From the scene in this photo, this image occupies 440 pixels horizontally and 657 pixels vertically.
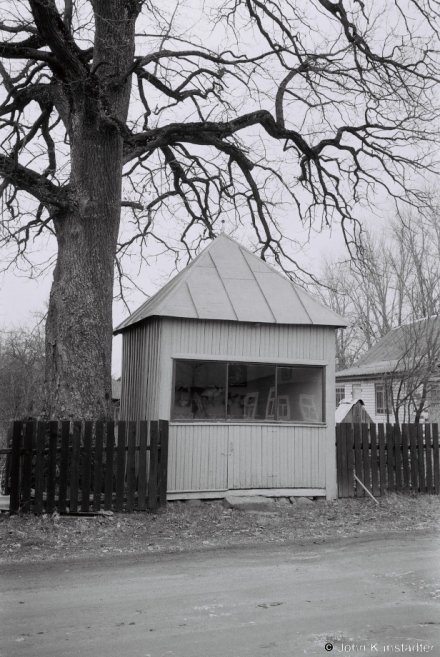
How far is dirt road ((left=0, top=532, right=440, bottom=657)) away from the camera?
489 cm

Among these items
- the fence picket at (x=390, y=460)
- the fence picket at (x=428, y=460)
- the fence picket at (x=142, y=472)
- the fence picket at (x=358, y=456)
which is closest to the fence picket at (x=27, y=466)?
the fence picket at (x=142, y=472)

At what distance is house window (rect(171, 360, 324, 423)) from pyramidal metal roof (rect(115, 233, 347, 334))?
922 millimetres

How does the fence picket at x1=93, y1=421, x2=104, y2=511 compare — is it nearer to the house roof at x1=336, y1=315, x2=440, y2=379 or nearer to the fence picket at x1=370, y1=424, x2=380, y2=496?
the fence picket at x1=370, y1=424, x2=380, y2=496

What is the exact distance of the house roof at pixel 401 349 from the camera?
21.1 m

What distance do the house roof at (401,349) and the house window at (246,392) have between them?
8.63 meters

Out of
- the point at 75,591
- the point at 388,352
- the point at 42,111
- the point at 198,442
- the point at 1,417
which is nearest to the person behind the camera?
the point at 75,591

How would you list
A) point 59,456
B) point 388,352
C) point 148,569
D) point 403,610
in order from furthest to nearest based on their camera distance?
point 388,352 < point 59,456 < point 148,569 < point 403,610

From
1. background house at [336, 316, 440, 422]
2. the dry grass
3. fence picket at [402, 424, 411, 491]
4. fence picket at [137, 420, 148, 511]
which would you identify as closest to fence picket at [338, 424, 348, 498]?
the dry grass

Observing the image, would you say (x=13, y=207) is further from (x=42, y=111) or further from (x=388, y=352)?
(x=388, y=352)

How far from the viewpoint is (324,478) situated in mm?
12328

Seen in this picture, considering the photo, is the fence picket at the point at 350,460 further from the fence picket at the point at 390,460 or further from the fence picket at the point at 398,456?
the fence picket at the point at 398,456

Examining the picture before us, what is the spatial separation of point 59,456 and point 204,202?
32.2 feet

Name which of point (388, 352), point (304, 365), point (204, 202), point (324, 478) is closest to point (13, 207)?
point (204, 202)

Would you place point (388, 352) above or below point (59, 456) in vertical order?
above
